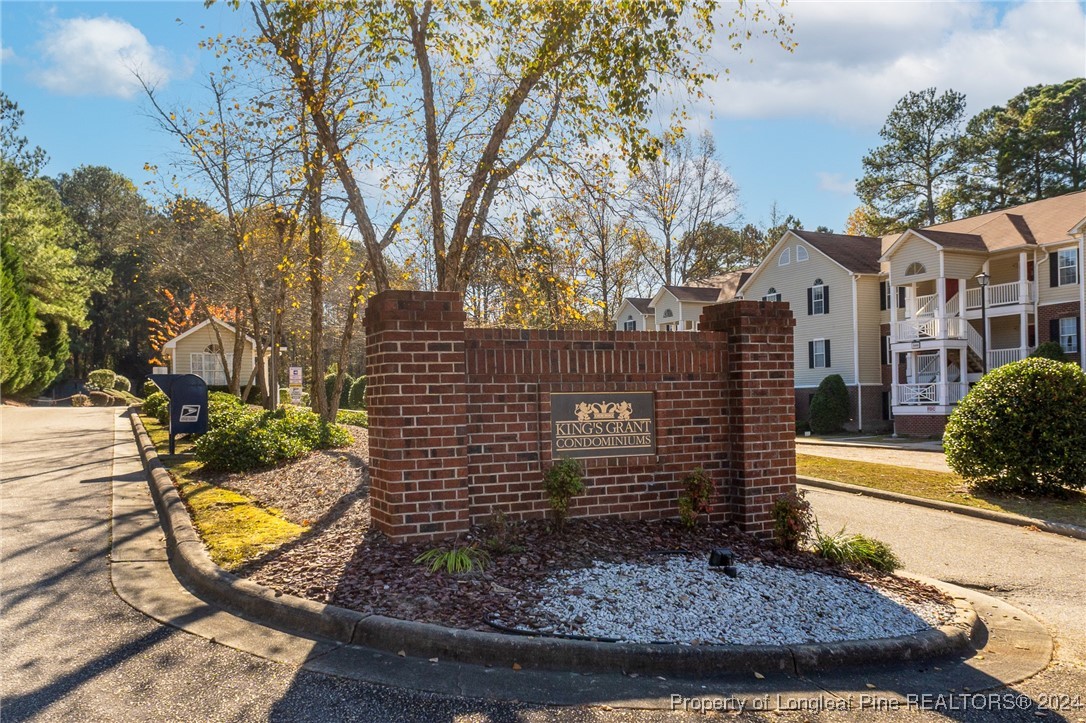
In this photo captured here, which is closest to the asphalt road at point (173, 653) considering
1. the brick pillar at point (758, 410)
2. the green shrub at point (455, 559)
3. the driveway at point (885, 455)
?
the green shrub at point (455, 559)

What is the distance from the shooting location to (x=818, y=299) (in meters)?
35.1

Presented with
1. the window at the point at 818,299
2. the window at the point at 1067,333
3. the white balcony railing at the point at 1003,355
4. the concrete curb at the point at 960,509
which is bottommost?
the concrete curb at the point at 960,509

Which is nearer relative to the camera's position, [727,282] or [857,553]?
[857,553]

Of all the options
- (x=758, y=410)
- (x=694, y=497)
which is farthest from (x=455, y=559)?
(x=758, y=410)

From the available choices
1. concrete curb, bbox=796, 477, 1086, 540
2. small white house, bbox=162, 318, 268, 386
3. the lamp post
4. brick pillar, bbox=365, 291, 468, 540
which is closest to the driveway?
concrete curb, bbox=796, 477, 1086, 540

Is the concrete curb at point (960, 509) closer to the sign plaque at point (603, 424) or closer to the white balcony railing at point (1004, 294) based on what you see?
the sign plaque at point (603, 424)

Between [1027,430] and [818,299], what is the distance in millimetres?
25239

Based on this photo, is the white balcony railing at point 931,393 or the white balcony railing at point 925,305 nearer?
the white balcony railing at point 931,393

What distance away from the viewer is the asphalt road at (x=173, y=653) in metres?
3.56

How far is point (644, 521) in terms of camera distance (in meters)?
6.48

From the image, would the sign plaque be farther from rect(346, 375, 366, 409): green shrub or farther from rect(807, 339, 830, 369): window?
rect(346, 375, 366, 409): green shrub

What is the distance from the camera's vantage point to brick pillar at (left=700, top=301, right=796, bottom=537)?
670 cm

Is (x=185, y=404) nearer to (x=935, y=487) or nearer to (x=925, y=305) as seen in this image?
(x=935, y=487)

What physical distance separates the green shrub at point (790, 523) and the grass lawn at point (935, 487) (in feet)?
17.4
